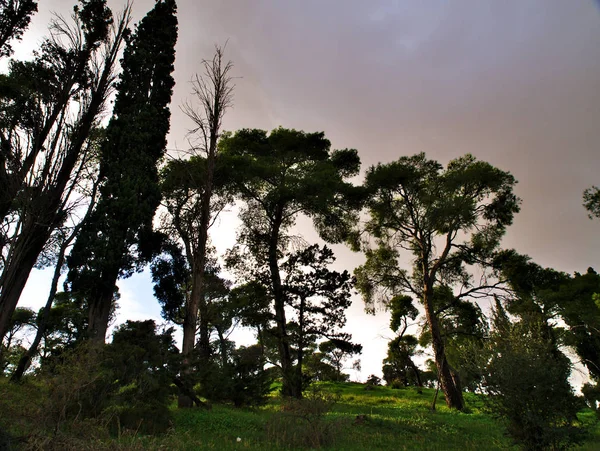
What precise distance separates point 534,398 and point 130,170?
1651 cm

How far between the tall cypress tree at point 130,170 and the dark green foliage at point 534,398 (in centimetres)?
1371

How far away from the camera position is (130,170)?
1552 centimetres

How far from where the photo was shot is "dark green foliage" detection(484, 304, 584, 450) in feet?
23.3

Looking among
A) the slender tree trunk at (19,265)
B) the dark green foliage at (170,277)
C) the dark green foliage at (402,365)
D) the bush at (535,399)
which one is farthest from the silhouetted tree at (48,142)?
the dark green foliage at (402,365)

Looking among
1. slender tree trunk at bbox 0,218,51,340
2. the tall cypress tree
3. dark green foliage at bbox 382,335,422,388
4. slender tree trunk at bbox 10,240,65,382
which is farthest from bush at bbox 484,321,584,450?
dark green foliage at bbox 382,335,422,388

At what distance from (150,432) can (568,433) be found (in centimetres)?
902

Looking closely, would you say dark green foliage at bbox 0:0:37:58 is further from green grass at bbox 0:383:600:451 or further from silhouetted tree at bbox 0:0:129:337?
green grass at bbox 0:383:600:451

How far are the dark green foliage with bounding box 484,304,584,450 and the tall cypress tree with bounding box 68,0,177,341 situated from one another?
13708mm

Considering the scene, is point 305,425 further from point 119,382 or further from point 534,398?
point 534,398

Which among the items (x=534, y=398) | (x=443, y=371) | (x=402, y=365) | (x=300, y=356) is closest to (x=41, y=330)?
(x=300, y=356)

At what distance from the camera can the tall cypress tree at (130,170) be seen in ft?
45.6

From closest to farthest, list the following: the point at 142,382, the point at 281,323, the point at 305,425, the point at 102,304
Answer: the point at 142,382, the point at 305,425, the point at 102,304, the point at 281,323

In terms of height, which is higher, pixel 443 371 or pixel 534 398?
pixel 443 371

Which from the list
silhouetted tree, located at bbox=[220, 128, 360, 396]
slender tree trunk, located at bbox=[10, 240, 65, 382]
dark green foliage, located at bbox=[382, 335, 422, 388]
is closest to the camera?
slender tree trunk, located at bbox=[10, 240, 65, 382]
